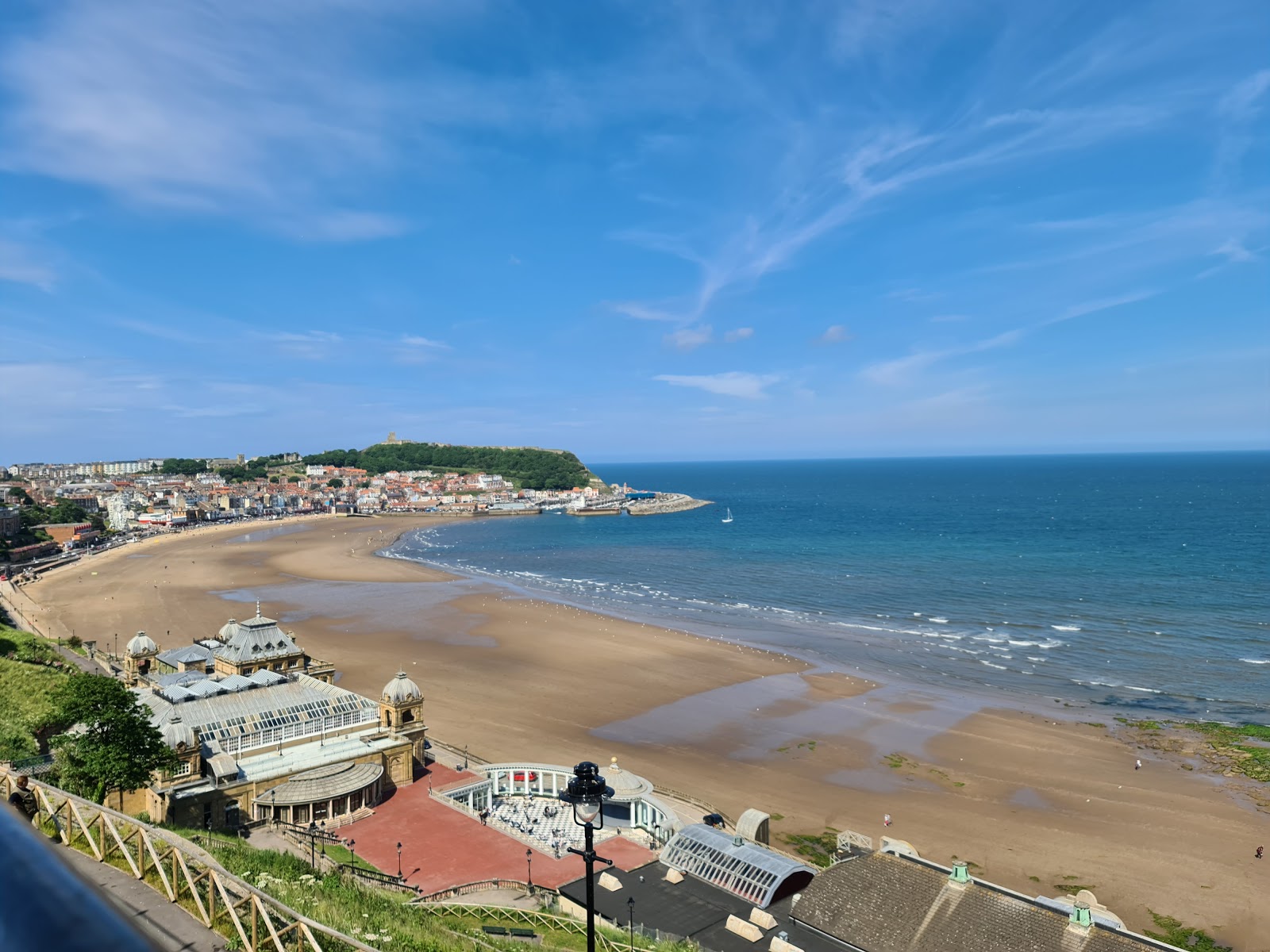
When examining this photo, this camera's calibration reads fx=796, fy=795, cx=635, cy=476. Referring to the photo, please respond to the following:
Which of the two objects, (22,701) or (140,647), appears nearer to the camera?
(22,701)

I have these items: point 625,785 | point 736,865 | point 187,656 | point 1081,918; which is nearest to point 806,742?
point 625,785

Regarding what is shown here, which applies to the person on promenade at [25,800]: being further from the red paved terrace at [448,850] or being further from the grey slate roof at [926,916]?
the grey slate roof at [926,916]

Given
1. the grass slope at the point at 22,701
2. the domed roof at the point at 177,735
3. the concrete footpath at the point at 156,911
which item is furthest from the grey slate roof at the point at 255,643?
the concrete footpath at the point at 156,911

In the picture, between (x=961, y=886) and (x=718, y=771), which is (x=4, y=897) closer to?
(x=961, y=886)

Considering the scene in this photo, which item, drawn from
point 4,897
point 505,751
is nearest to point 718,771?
point 505,751

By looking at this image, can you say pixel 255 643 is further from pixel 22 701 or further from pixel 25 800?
pixel 25 800

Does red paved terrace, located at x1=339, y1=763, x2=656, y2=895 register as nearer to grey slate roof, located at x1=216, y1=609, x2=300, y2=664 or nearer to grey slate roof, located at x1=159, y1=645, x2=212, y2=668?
grey slate roof, located at x1=216, y1=609, x2=300, y2=664
